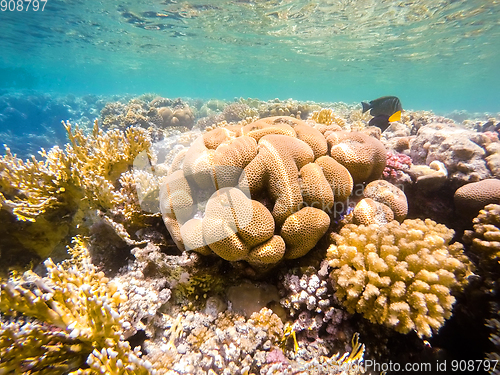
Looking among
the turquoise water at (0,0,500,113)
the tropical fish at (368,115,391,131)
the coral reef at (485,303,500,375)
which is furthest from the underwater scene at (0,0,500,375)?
the turquoise water at (0,0,500,113)

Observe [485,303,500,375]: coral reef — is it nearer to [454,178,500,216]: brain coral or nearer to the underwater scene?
the underwater scene

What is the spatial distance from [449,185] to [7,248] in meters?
7.09

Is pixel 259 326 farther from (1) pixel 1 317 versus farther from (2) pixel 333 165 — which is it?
(1) pixel 1 317

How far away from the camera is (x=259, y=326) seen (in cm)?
254

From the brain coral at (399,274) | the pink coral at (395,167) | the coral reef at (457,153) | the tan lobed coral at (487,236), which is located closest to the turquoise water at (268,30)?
the coral reef at (457,153)

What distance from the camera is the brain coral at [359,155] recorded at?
3.37 metres

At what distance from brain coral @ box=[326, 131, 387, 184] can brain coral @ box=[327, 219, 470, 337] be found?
958 mm

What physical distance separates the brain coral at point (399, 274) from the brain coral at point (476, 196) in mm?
876

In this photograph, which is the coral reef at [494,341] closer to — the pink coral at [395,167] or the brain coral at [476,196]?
the brain coral at [476,196]

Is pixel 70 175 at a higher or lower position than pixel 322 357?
higher

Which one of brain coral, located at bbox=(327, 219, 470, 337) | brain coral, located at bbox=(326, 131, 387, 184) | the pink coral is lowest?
brain coral, located at bbox=(327, 219, 470, 337)

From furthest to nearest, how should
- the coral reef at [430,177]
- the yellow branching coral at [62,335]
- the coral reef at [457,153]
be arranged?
the coral reef at [457,153] → the coral reef at [430,177] → the yellow branching coral at [62,335]

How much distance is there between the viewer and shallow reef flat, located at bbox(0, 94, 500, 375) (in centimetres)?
217

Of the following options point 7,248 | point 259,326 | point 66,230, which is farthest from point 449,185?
point 7,248
